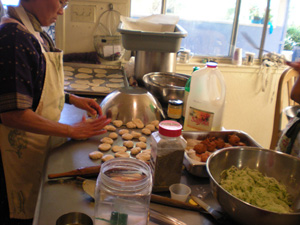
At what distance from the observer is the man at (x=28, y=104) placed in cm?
105

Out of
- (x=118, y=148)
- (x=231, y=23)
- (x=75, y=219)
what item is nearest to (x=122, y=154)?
(x=118, y=148)

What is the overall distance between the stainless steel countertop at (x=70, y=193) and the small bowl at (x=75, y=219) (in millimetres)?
34

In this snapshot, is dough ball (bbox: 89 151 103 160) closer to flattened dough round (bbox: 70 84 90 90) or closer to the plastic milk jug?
the plastic milk jug

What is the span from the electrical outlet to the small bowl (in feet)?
7.74

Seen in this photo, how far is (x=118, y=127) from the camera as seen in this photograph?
1.47 metres

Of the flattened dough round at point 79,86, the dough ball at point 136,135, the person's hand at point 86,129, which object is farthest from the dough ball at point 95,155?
the flattened dough round at point 79,86

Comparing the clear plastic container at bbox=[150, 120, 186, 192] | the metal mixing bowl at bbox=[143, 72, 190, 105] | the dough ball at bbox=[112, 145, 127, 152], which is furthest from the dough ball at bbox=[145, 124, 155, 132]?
the clear plastic container at bbox=[150, 120, 186, 192]

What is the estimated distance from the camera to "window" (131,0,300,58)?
3.31 meters

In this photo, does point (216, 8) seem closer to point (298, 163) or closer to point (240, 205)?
point (298, 163)

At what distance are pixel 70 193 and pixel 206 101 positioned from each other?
74cm

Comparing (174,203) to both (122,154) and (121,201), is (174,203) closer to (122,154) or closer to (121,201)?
(121,201)

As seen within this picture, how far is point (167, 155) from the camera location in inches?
A: 37.1

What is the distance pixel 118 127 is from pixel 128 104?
0.13 metres

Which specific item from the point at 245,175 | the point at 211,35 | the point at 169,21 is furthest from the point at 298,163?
the point at 211,35
